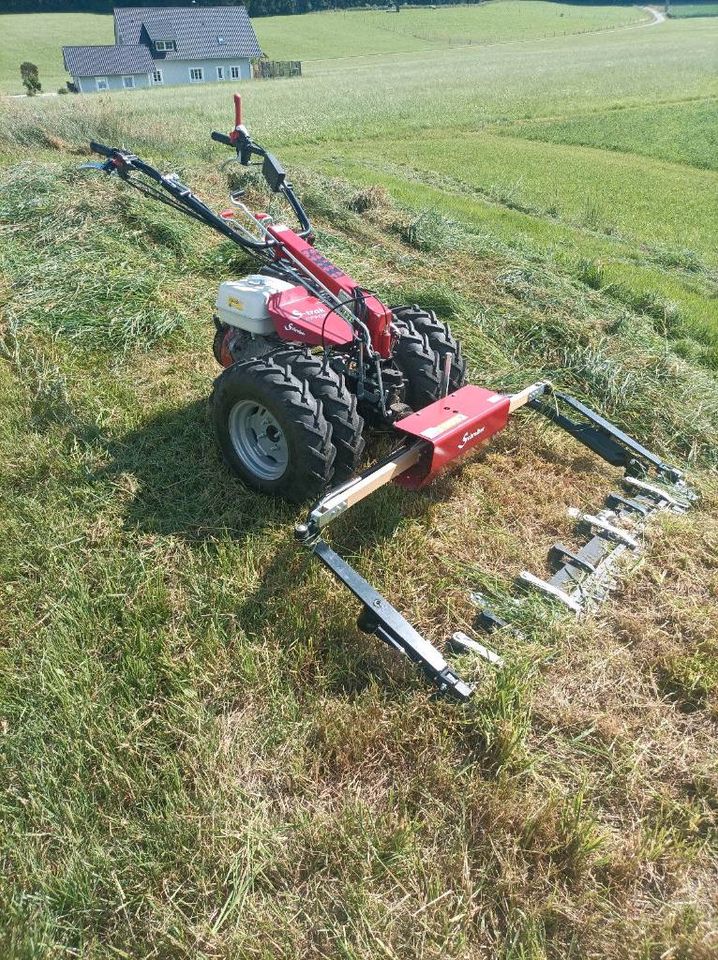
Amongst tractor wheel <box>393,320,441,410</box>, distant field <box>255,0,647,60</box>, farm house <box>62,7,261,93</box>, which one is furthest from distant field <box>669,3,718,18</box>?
tractor wheel <box>393,320,441,410</box>

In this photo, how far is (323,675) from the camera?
316 cm

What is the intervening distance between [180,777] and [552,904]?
58.0 inches

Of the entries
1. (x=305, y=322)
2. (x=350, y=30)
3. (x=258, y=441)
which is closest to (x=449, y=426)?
(x=305, y=322)

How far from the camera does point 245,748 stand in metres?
2.85

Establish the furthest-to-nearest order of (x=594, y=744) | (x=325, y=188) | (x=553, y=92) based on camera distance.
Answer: (x=553, y=92), (x=325, y=188), (x=594, y=744)

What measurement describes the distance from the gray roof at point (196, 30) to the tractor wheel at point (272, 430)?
212ft

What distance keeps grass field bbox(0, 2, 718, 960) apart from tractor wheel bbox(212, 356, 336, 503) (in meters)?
0.22

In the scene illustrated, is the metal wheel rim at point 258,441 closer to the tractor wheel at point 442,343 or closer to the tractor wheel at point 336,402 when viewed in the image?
the tractor wheel at point 336,402

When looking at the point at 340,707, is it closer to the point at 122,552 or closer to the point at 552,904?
the point at 552,904

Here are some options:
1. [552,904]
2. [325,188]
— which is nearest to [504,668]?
[552,904]

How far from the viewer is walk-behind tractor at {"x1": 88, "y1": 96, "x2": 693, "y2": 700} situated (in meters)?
3.64

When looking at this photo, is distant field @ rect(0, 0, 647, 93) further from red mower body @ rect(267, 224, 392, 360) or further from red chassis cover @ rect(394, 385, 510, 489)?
red chassis cover @ rect(394, 385, 510, 489)

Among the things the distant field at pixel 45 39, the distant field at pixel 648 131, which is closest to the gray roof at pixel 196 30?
the distant field at pixel 45 39

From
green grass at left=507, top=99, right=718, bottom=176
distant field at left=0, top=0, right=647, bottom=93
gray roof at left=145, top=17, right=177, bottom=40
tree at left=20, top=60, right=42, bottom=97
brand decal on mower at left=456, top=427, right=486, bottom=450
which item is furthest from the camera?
distant field at left=0, top=0, right=647, bottom=93
